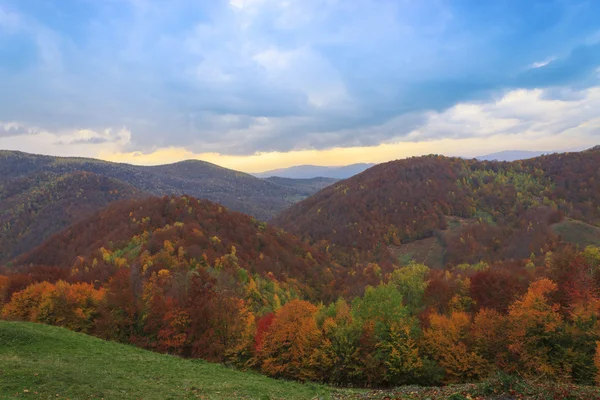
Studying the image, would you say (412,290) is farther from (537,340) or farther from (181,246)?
(181,246)

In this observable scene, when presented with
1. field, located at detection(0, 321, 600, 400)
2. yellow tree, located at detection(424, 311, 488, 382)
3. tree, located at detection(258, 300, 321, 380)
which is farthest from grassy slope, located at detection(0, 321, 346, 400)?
yellow tree, located at detection(424, 311, 488, 382)

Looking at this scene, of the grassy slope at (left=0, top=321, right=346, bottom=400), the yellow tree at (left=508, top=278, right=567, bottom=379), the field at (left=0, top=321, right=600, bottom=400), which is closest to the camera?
the field at (left=0, top=321, right=600, bottom=400)

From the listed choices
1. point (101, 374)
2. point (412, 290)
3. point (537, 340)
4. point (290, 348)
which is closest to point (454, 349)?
point (537, 340)

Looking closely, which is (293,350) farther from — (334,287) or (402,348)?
(334,287)

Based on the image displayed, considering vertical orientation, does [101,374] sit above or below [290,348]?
above

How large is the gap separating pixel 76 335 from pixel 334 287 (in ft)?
348

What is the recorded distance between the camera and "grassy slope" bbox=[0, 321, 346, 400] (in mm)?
24391

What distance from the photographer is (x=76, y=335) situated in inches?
1678

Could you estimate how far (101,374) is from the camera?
2894 cm

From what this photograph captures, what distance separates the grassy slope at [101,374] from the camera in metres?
24.4

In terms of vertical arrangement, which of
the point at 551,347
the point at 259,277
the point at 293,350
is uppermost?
the point at 551,347

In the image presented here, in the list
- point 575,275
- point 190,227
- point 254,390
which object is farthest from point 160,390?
point 190,227

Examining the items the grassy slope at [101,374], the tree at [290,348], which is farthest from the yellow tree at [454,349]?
the grassy slope at [101,374]

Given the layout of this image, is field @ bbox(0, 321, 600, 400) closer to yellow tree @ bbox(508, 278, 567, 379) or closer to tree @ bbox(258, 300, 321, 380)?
tree @ bbox(258, 300, 321, 380)
